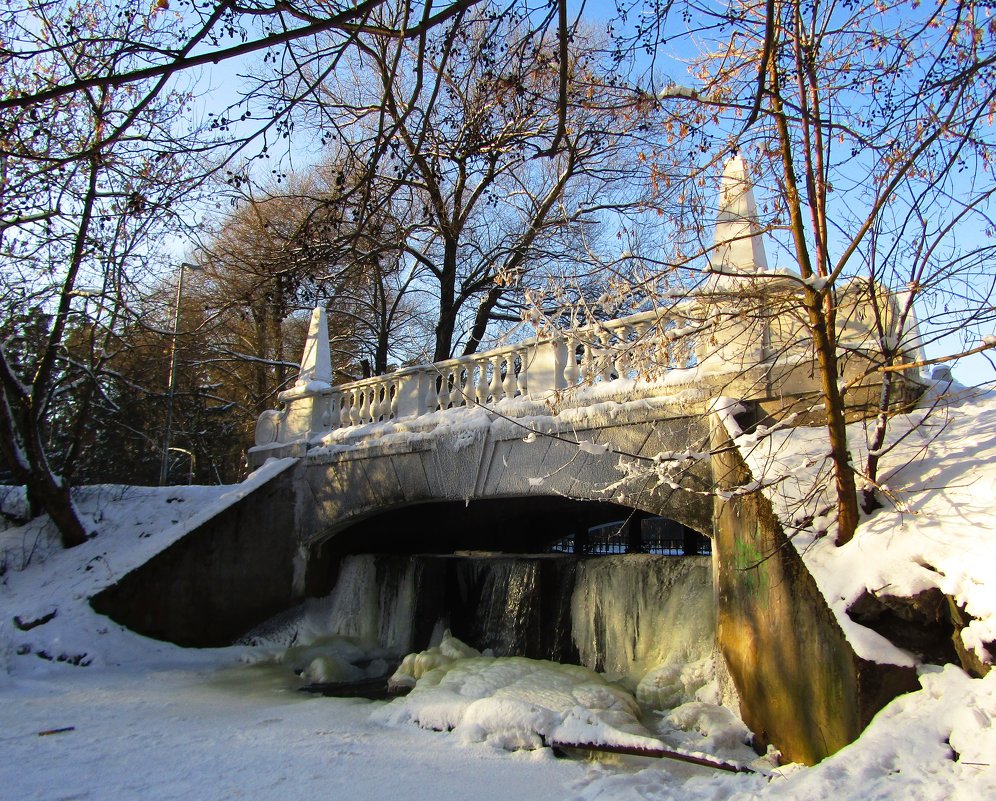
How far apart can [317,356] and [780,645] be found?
9079mm

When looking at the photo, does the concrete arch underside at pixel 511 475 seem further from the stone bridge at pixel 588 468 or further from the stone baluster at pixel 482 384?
the stone baluster at pixel 482 384

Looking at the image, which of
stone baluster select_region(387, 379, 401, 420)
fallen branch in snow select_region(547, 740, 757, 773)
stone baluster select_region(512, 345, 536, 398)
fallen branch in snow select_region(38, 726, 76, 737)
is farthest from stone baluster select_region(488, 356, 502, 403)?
fallen branch in snow select_region(38, 726, 76, 737)

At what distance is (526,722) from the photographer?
5812 millimetres

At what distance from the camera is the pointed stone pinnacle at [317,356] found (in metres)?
12.3

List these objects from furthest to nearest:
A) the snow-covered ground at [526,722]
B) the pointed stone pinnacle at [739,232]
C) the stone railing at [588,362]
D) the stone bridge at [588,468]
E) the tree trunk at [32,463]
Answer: the tree trunk at [32,463] < the pointed stone pinnacle at [739,232] < the stone railing at [588,362] < the stone bridge at [588,468] < the snow-covered ground at [526,722]

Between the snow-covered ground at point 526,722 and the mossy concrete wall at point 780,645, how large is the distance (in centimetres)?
15

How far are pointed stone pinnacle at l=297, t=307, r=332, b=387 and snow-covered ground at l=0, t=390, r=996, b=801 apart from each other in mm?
4969

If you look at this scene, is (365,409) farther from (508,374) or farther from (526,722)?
(526,722)

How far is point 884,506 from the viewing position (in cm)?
497

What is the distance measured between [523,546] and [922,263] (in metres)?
10.3

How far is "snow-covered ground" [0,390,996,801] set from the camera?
151 inches

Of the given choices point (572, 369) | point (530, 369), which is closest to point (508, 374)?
point (530, 369)

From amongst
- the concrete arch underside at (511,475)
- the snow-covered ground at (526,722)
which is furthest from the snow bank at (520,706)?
the concrete arch underside at (511,475)

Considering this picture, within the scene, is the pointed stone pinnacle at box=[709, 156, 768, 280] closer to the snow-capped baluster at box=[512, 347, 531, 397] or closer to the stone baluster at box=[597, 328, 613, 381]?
Result: the stone baluster at box=[597, 328, 613, 381]
